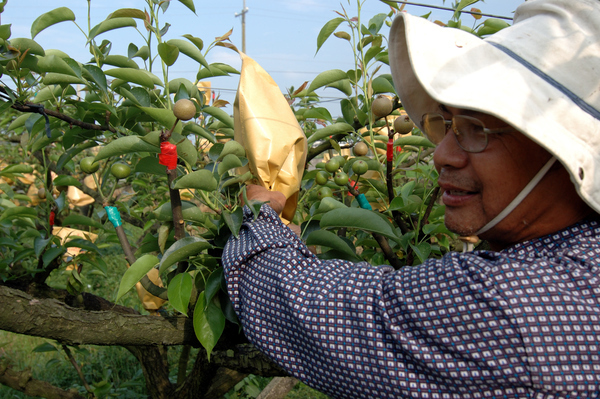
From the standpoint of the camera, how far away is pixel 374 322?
79 centimetres

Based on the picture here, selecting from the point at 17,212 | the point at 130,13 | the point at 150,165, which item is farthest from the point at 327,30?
the point at 17,212

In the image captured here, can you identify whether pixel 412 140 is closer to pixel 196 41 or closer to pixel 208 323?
pixel 196 41

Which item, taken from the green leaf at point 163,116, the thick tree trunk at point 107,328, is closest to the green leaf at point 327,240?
the thick tree trunk at point 107,328

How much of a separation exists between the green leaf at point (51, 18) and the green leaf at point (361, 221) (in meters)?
0.83

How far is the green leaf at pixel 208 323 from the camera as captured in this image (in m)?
0.95

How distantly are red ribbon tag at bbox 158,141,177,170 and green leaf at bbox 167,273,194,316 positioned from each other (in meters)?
0.23

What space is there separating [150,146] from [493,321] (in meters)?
0.67

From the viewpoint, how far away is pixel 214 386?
158 cm

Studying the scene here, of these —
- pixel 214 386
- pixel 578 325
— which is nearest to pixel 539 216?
pixel 578 325

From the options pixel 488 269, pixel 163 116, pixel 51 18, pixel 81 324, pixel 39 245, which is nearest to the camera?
pixel 488 269

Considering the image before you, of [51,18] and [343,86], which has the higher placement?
[51,18]

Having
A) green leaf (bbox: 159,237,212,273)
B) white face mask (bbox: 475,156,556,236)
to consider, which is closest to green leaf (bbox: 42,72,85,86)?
green leaf (bbox: 159,237,212,273)

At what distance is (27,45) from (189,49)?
1.20 feet

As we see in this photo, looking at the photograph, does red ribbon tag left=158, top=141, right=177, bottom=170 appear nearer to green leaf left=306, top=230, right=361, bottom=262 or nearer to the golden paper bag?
the golden paper bag
